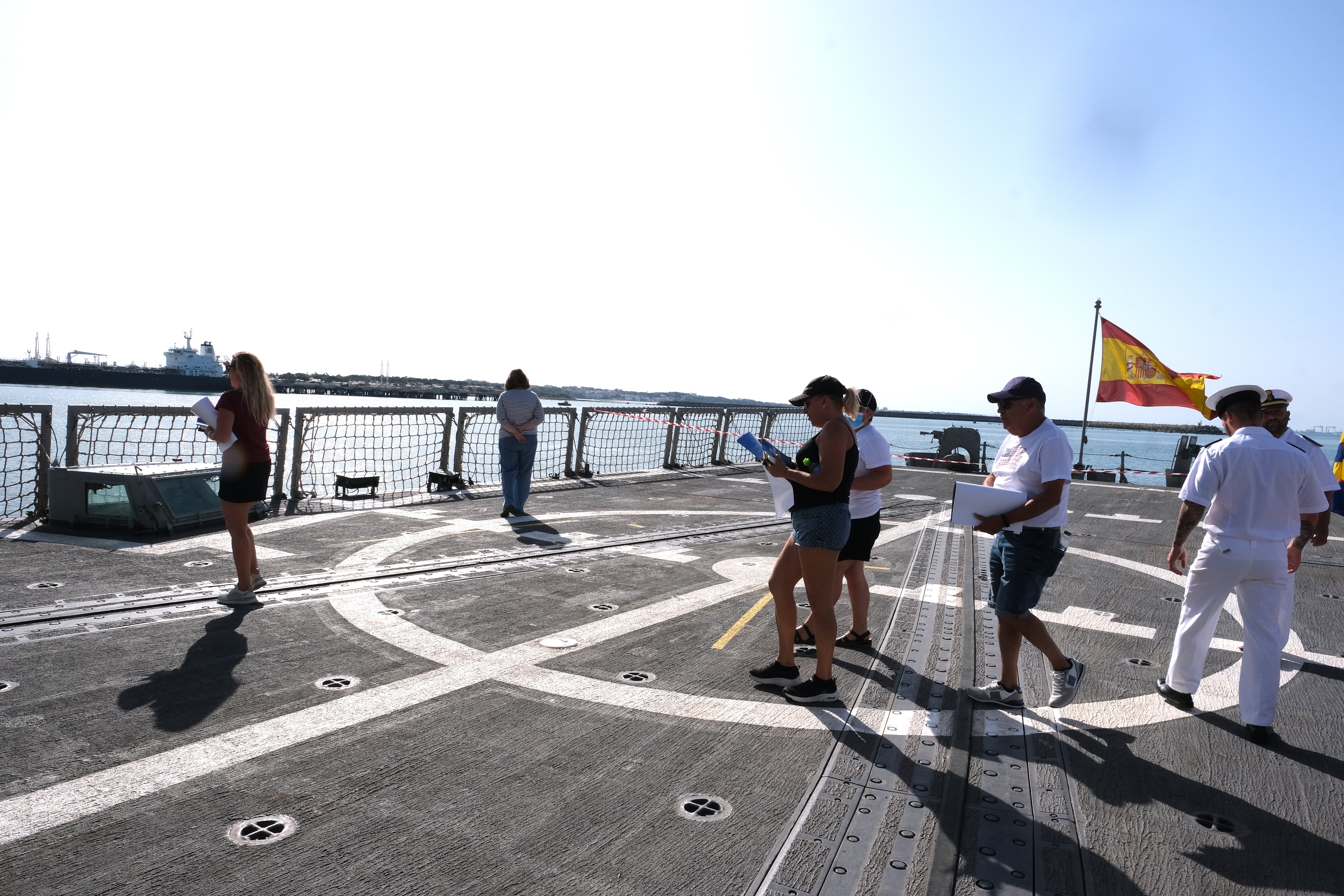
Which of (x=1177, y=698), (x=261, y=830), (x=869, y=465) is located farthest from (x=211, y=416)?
(x=1177, y=698)

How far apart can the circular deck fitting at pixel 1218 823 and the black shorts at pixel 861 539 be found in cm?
228

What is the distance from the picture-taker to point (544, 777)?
3285 mm

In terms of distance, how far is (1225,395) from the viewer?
4301 millimetres

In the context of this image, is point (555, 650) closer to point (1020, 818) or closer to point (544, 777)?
point (544, 777)

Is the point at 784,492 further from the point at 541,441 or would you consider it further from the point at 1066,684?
the point at 541,441

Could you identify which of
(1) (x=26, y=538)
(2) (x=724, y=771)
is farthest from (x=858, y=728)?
(1) (x=26, y=538)

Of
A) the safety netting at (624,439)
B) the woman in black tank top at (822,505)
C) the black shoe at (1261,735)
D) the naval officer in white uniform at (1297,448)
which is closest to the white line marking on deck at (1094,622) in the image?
the naval officer in white uniform at (1297,448)

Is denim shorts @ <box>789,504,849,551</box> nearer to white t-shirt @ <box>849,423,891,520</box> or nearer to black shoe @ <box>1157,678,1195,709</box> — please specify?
white t-shirt @ <box>849,423,891,520</box>

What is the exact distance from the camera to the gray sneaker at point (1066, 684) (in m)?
4.11

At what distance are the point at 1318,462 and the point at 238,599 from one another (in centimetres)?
724

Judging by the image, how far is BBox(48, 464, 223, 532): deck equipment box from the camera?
25.5 feet

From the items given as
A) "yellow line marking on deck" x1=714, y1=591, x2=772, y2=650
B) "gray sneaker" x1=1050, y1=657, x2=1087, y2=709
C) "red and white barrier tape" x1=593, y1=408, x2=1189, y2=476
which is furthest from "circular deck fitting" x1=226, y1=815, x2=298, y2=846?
"red and white barrier tape" x1=593, y1=408, x2=1189, y2=476

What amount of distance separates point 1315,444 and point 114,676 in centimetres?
717

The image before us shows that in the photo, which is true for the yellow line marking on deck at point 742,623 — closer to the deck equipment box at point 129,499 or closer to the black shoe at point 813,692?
the black shoe at point 813,692
